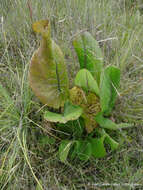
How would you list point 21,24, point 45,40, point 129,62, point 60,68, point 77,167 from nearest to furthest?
point 45,40
point 60,68
point 77,167
point 129,62
point 21,24

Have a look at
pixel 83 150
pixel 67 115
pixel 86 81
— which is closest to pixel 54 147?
pixel 83 150

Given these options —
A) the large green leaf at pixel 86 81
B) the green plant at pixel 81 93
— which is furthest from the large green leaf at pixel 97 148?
the large green leaf at pixel 86 81

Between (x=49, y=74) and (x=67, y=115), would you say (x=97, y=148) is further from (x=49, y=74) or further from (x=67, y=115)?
(x=49, y=74)

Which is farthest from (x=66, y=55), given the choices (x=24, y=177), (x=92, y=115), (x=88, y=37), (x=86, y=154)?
(x=24, y=177)

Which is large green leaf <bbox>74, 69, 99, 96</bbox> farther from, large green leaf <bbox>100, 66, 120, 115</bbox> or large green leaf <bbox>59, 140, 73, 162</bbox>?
large green leaf <bbox>59, 140, 73, 162</bbox>

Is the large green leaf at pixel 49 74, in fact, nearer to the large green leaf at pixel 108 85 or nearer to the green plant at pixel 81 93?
the green plant at pixel 81 93

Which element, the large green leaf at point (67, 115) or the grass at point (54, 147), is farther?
the grass at point (54, 147)

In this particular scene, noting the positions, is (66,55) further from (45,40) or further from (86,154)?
(86,154)

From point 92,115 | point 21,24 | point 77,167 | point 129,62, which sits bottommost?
point 77,167
